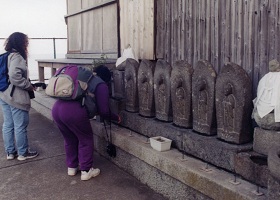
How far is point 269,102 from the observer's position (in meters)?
3.33

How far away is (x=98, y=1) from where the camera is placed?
8.63 metres

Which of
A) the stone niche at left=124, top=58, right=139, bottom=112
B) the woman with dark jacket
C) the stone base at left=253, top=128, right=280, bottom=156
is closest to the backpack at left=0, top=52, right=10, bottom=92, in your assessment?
the woman with dark jacket

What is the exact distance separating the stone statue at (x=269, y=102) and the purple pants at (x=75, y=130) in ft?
7.61

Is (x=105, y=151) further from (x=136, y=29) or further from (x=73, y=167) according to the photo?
(x=136, y=29)

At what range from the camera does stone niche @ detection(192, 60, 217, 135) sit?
3921mm

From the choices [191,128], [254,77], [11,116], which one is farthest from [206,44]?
[11,116]

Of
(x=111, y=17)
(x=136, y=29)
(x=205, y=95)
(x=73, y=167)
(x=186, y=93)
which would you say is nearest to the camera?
(x=205, y=95)

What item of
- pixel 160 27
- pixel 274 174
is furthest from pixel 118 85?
pixel 274 174

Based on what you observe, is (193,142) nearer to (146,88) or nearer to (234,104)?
(234,104)

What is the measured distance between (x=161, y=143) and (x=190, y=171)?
0.70 metres

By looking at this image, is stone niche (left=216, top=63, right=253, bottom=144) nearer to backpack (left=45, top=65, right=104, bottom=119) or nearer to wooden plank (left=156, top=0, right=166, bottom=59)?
backpack (left=45, top=65, right=104, bottom=119)

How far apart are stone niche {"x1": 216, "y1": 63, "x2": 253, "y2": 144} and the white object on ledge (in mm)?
749

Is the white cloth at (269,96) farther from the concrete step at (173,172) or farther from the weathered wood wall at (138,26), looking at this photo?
the weathered wood wall at (138,26)

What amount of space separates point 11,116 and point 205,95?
336 cm
